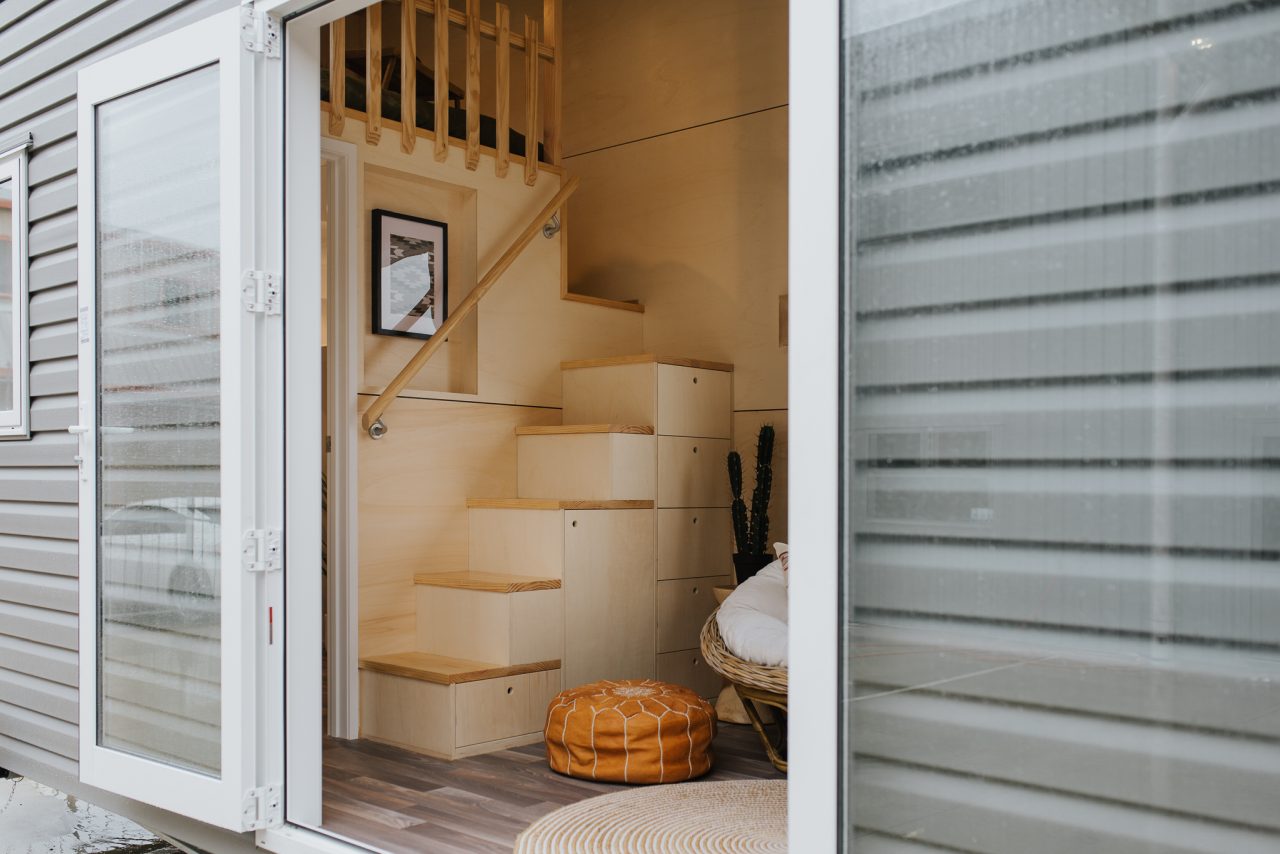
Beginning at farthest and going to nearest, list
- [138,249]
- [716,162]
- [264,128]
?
[716,162], [138,249], [264,128]

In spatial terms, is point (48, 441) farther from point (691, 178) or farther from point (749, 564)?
point (691, 178)

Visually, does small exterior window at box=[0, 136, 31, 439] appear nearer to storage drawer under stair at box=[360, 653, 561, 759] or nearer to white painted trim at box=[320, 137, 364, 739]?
white painted trim at box=[320, 137, 364, 739]

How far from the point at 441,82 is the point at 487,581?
6.21 ft

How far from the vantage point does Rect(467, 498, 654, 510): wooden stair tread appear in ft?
13.7

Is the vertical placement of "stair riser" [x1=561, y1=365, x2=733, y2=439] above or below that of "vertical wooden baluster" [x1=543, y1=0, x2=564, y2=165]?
below

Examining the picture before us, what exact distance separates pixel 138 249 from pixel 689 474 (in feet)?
7.82

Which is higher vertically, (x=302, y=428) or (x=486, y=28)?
(x=486, y=28)

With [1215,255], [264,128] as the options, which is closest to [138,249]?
[264,128]

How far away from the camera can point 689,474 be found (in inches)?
186

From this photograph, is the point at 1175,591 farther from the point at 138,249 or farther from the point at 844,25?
the point at 138,249

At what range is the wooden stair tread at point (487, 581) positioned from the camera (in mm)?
3990

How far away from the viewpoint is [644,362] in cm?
459

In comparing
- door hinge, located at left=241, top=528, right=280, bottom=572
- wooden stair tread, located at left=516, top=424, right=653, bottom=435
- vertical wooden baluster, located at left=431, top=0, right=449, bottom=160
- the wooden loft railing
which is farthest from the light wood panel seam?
door hinge, located at left=241, top=528, right=280, bottom=572

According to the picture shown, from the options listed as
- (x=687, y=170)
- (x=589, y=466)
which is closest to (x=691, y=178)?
(x=687, y=170)
